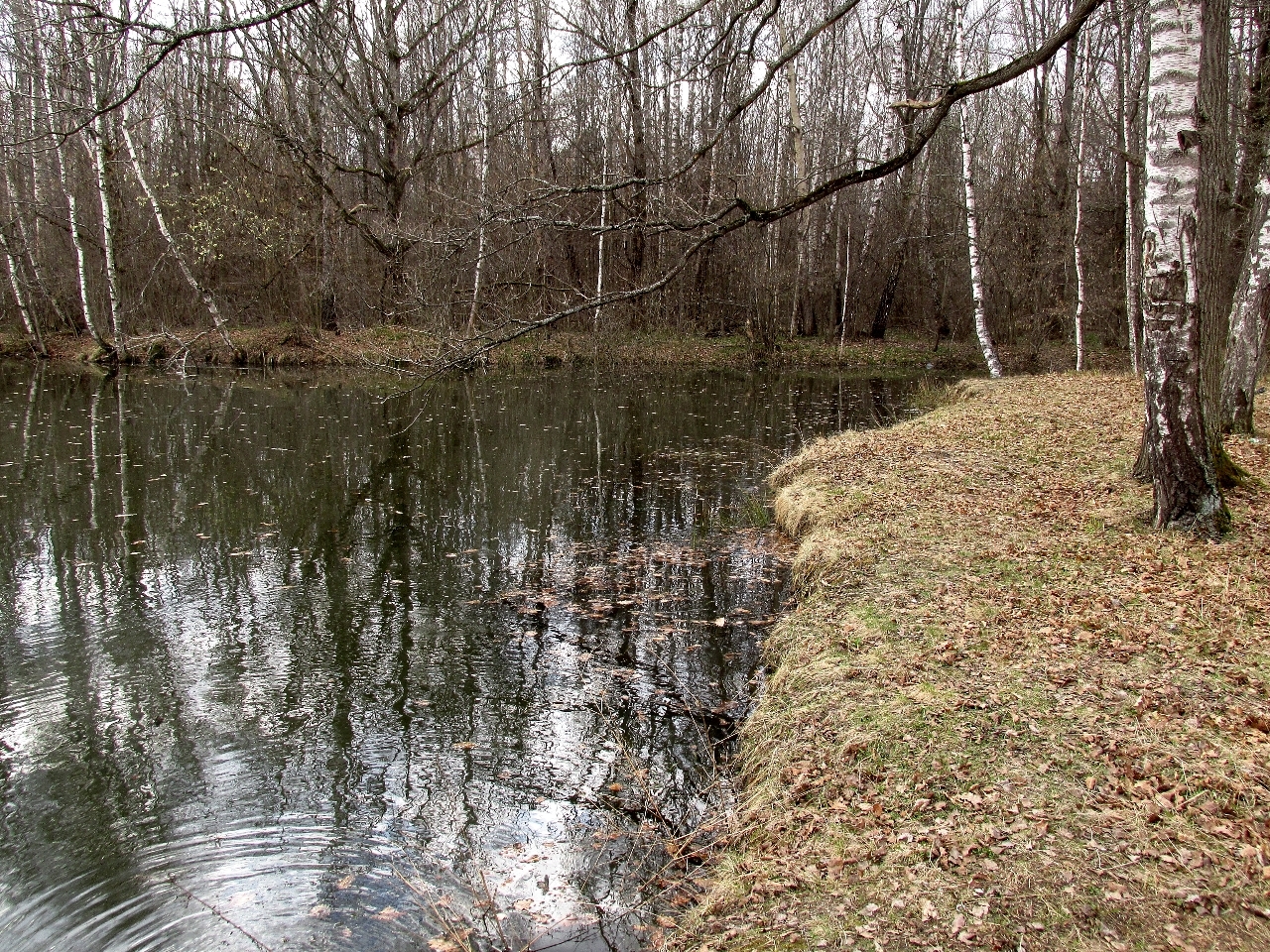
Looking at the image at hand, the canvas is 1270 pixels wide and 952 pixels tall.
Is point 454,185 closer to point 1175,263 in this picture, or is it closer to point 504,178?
point 504,178

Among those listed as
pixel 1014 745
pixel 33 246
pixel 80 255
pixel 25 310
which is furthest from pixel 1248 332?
pixel 33 246

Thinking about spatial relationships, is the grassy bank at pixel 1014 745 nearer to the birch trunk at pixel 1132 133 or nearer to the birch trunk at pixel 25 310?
the birch trunk at pixel 1132 133

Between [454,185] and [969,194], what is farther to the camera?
[454,185]

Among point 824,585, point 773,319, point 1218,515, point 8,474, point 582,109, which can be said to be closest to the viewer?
point 1218,515

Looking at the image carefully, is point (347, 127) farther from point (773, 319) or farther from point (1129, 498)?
point (1129, 498)

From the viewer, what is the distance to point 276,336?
90.0 feet

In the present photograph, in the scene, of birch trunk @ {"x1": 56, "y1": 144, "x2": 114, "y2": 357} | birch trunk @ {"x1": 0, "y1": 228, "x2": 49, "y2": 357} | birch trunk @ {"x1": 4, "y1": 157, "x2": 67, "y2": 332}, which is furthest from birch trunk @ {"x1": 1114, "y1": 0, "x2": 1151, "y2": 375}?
birch trunk @ {"x1": 4, "y1": 157, "x2": 67, "y2": 332}

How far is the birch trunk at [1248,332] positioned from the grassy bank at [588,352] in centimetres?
1545

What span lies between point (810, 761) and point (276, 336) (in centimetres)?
2673

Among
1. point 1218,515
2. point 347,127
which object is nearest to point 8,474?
point 1218,515

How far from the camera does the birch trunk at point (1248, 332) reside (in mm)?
9508

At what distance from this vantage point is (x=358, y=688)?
629cm

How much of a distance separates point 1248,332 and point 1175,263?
4.65 m

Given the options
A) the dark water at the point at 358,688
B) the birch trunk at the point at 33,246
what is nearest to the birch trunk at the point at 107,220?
the birch trunk at the point at 33,246
